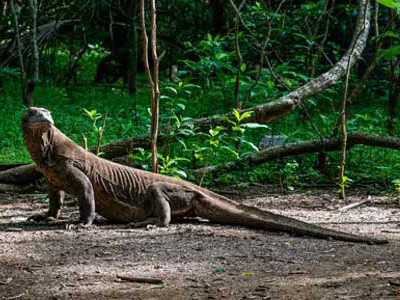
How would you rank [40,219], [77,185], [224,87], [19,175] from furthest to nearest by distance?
[224,87], [19,175], [40,219], [77,185]

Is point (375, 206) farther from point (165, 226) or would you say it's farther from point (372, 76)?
point (372, 76)

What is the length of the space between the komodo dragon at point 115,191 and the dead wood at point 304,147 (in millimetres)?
2239

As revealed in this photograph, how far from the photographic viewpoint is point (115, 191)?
6328 millimetres

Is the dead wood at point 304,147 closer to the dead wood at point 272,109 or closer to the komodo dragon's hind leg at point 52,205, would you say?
the dead wood at point 272,109

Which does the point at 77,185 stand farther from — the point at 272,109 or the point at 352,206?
the point at 272,109

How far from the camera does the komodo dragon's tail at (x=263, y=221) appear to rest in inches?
220

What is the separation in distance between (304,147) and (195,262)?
13.5ft

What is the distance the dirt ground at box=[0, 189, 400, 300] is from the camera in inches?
164

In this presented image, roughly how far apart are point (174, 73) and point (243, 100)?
732cm

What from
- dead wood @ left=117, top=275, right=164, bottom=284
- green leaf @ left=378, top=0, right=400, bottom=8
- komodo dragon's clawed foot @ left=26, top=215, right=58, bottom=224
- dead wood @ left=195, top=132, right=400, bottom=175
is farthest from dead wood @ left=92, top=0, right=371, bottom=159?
green leaf @ left=378, top=0, right=400, bottom=8

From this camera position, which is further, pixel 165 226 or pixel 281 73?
pixel 281 73

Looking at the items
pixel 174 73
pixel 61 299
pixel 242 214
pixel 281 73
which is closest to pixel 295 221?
pixel 242 214

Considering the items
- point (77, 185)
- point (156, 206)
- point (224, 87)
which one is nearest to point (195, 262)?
point (156, 206)

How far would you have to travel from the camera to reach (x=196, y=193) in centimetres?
633
